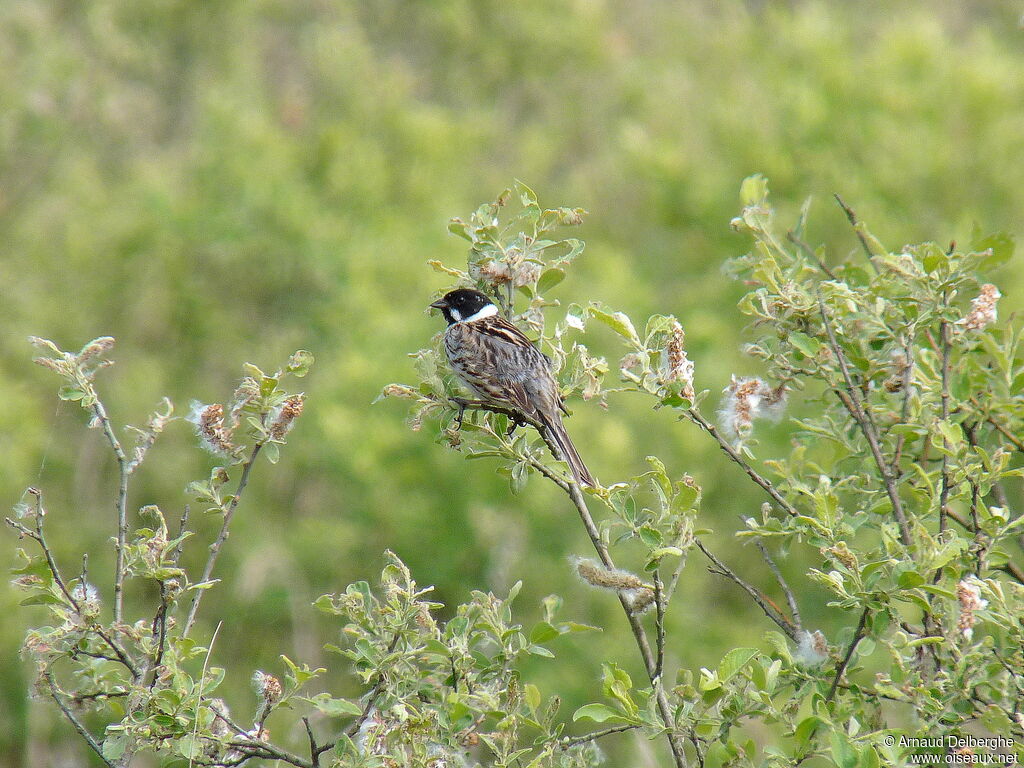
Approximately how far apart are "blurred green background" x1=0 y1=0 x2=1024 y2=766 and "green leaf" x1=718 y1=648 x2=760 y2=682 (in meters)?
9.60

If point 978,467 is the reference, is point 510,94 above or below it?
above

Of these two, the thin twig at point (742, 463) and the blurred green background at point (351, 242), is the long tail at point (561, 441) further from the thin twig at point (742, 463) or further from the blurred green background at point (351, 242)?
the blurred green background at point (351, 242)

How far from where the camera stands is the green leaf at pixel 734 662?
255 centimetres

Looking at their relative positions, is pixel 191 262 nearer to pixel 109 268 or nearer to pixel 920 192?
pixel 109 268

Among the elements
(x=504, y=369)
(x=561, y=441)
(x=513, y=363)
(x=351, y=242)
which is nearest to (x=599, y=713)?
(x=561, y=441)

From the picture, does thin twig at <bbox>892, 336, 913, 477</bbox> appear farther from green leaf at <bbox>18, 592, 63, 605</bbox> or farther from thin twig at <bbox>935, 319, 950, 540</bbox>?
green leaf at <bbox>18, 592, 63, 605</bbox>

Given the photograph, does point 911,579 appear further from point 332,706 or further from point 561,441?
point 561,441

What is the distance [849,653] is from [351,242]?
1525 cm

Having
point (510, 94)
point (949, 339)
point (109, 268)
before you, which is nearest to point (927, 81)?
point (510, 94)

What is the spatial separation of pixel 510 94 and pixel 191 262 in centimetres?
929

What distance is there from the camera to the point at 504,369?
14.0 ft

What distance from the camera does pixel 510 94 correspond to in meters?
23.6

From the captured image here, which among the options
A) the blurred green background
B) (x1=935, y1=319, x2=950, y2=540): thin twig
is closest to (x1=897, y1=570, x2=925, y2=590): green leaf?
(x1=935, y1=319, x2=950, y2=540): thin twig

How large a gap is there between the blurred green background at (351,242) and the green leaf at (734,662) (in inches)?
378
